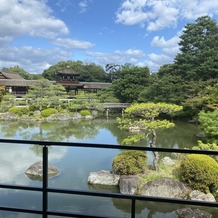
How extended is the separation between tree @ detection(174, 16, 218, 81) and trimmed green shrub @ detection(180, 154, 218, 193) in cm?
1450

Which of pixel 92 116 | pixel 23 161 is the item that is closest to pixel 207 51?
pixel 92 116

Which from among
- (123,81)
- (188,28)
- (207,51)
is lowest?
(123,81)

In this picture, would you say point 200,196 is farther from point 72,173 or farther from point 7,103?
point 7,103

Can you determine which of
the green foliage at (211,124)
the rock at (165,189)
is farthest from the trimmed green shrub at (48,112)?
the rock at (165,189)

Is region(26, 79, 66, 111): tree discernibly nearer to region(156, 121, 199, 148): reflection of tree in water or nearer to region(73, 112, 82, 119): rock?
region(73, 112, 82, 119): rock

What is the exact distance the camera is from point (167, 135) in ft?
48.4

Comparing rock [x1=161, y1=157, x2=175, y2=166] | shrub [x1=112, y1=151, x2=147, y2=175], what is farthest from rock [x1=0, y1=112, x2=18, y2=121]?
shrub [x1=112, y1=151, x2=147, y2=175]

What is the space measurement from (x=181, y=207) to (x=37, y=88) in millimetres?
19362

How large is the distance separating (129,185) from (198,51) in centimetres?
1732

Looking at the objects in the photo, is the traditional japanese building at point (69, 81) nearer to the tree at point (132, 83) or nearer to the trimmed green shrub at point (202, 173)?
the tree at point (132, 83)

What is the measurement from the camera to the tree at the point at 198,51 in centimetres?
1977

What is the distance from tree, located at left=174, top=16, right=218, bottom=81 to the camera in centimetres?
1977

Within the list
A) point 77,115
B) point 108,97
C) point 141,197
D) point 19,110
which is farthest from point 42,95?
point 141,197

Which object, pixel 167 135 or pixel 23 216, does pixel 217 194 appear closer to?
pixel 23 216
